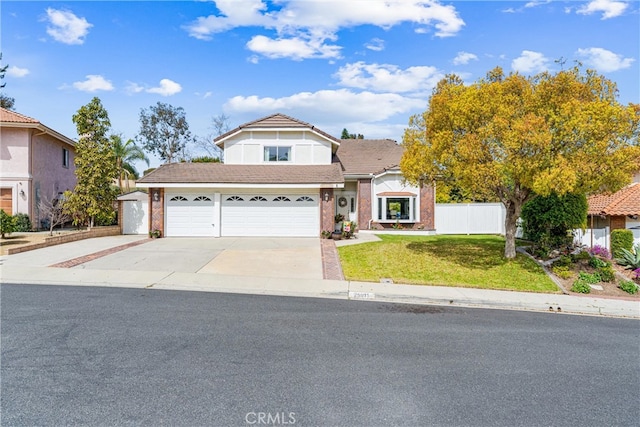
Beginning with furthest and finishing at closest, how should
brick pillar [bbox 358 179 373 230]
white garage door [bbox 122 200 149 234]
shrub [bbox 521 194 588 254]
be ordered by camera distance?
1. brick pillar [bbox 358 179 373 230]
2. white garage door [bbox 122 200 149 234]
3. shrub [bbox 521 194 588 254]

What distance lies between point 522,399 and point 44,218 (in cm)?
2616

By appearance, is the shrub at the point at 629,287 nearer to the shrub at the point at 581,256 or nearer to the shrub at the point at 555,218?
the shrub at the point at 581,256

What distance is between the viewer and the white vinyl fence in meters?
22.3

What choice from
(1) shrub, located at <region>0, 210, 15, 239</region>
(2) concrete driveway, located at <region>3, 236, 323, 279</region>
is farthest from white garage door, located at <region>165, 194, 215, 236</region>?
(1) shrub, located at <region>0, 210, 15, 239</region>

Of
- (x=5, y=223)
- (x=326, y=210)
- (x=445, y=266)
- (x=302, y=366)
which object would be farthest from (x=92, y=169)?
(x=302, y=366)

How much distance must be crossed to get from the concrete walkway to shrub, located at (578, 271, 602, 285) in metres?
1.20

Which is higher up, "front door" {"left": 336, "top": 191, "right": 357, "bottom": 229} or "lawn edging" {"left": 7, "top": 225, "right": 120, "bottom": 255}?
"front door" {"left": 336, "top": 191, "right": 357, "bottom": 229}

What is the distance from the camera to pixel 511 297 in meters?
10.2

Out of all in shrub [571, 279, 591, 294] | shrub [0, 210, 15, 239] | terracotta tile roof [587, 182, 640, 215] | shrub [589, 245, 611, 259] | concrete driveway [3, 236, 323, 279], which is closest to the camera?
shrub [571, 279, 591, 294]

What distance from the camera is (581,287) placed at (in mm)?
11125

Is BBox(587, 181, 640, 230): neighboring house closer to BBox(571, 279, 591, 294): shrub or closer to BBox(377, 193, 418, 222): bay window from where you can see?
BBox(571, 279, 591, 294): shrub

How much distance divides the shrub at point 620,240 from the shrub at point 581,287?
3680 mm

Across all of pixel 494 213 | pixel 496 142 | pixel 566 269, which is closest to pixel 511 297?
pixel 566 269

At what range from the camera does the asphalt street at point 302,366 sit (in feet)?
13.3
